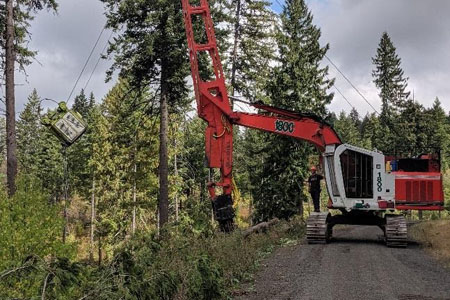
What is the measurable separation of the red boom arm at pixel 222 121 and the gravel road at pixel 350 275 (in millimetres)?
3363

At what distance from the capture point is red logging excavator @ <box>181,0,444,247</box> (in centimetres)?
1463

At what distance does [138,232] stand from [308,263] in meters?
4.81

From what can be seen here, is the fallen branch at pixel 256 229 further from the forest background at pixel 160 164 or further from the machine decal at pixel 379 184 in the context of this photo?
the machine decal at pixel 379 184

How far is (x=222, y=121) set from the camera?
14727mm

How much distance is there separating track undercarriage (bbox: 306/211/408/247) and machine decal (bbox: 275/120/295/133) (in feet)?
10.1

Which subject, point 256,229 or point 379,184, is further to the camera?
point 256,229

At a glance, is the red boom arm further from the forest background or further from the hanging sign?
the hanging sign

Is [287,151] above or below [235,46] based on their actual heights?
below

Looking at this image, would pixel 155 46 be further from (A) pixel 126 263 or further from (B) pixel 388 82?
(B) pixel 388 82

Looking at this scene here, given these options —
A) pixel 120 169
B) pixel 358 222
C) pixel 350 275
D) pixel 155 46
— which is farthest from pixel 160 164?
pixel 120 169

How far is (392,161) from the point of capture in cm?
1620

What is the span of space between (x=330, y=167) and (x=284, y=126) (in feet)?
6.90

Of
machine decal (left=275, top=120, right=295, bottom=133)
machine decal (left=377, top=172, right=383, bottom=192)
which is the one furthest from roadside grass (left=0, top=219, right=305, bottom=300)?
machine decal (left=377, top=172, right=383, bottom=192)

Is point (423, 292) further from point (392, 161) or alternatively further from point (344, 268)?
point (392, 161)
